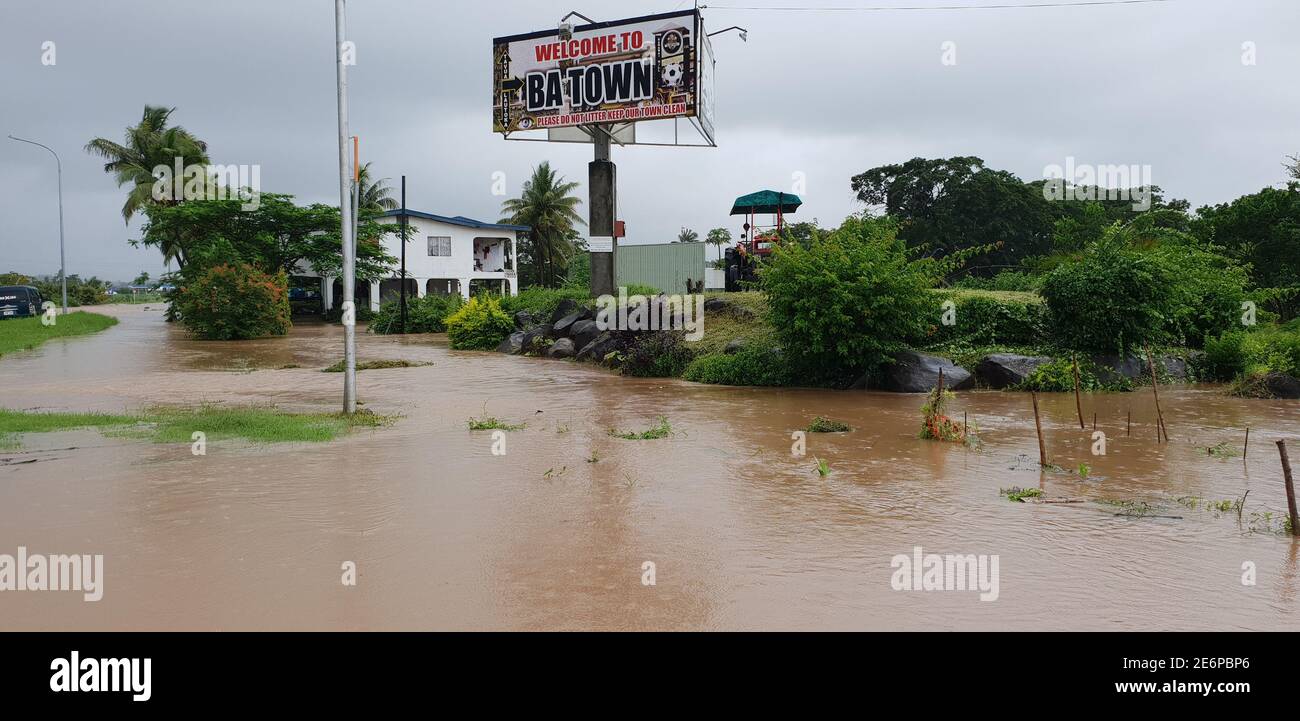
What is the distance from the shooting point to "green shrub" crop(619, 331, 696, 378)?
2011 cm

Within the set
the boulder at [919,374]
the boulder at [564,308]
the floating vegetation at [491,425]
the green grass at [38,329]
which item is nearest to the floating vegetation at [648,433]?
the floating vegetation at [491,425]

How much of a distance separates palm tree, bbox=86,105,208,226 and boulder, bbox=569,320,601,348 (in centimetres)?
3217

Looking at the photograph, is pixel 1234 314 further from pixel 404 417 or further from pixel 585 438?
pixel 404 417

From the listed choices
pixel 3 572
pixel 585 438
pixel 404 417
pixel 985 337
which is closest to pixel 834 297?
pixel 985 337

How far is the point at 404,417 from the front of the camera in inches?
538

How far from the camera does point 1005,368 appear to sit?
16.8 metres

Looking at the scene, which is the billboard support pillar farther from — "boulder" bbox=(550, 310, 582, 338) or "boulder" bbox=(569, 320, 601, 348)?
"boulder" bbox=(569, 320, 601, 348)

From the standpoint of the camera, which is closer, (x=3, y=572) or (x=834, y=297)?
(x=3, y=572)

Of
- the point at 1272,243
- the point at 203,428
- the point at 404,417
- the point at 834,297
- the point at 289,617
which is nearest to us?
the point at 289,617

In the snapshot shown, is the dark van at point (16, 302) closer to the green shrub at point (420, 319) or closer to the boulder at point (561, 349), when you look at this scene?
the green shrub at point (420, 319)

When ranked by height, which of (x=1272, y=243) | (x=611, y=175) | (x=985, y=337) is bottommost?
(x=985, y=337)

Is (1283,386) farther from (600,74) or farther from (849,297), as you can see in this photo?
(600,74)

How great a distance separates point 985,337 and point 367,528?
1451cm

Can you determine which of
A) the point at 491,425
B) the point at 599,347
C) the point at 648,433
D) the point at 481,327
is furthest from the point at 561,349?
the point at 648,433
